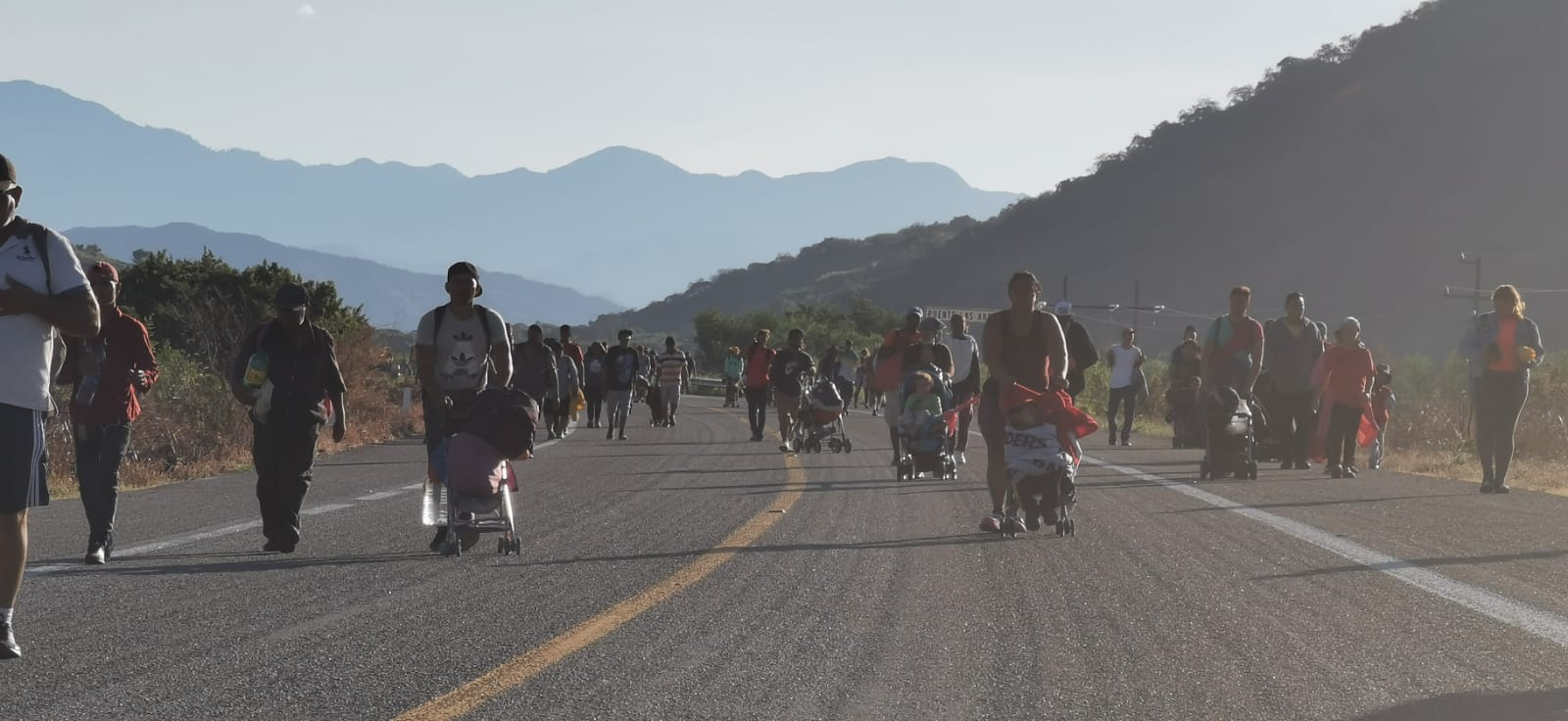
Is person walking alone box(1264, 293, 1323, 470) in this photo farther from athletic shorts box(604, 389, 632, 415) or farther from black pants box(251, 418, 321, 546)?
athletic shorts box(604, 389, 632, 415)

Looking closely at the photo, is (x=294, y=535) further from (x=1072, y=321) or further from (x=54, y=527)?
(x=1072, y=321)

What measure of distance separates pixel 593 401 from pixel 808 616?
77.9 ft

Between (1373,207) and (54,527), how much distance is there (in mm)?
151499

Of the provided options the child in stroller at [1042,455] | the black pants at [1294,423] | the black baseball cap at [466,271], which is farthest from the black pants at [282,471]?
the black pants at [1294,423]

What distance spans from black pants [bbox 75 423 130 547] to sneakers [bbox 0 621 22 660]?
10.6 feet

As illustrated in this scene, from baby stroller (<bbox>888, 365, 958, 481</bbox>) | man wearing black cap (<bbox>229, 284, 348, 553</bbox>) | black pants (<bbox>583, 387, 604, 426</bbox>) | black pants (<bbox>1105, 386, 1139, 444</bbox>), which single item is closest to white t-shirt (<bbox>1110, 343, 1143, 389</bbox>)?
black pants (<bbox>1105, 386, 1139, 444</bbox>)

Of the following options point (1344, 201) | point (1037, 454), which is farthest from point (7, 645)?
point (1344, 201)

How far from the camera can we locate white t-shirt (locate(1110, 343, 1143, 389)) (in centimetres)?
2577

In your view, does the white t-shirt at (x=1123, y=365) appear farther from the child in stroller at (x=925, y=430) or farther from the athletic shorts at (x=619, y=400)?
the child in stroller at (x=925, y=430)

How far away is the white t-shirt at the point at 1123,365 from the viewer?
2577cm

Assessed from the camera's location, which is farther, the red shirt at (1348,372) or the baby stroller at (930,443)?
the red shirt at (1348,372)

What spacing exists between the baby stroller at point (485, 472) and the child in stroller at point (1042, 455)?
127 inches

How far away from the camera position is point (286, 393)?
10477 mm

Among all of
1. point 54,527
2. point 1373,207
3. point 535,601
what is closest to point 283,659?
point 535,601
